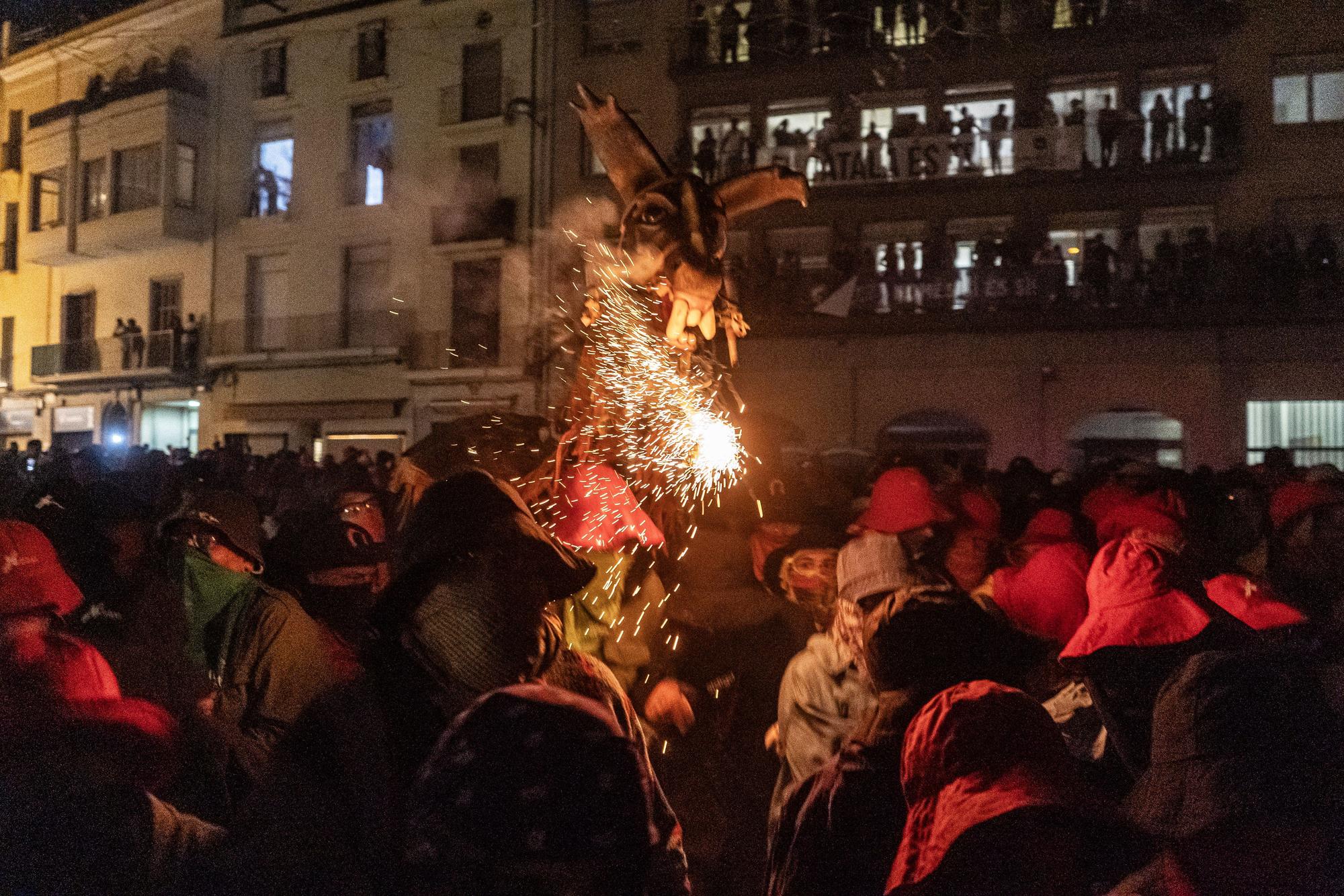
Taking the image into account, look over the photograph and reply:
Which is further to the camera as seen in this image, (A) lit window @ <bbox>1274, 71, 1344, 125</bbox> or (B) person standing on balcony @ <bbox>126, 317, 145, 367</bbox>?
(B) person standing on balcony @ <bbox>126, 317, 145, 367</bbox>

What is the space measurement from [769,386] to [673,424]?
1370 cm

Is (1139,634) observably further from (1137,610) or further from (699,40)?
(699,40)

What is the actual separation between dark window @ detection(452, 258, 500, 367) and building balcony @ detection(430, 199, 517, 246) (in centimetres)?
56

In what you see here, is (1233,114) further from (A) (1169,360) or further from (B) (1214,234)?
(A) (1169,360)

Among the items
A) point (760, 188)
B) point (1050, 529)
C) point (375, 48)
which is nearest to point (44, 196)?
point (375, 48)

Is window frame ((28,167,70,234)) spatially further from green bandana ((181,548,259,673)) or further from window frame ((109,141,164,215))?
green bandana ((181,548,259,673))

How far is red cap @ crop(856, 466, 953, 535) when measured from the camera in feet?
15.6

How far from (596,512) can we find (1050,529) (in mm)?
2671

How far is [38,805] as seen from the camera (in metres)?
1.79

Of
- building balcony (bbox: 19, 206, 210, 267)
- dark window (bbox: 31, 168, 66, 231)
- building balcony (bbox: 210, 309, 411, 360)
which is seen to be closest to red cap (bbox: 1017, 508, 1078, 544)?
building balcony (bbox: 210, 309, 411, 360)

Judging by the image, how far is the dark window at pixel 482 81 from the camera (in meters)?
20.9

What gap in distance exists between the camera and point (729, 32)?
60.8 feet

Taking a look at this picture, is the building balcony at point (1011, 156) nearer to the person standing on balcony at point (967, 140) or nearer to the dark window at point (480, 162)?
the person standing on balcony at point (967, 140)

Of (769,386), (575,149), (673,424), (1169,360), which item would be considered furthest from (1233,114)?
(673,424)
